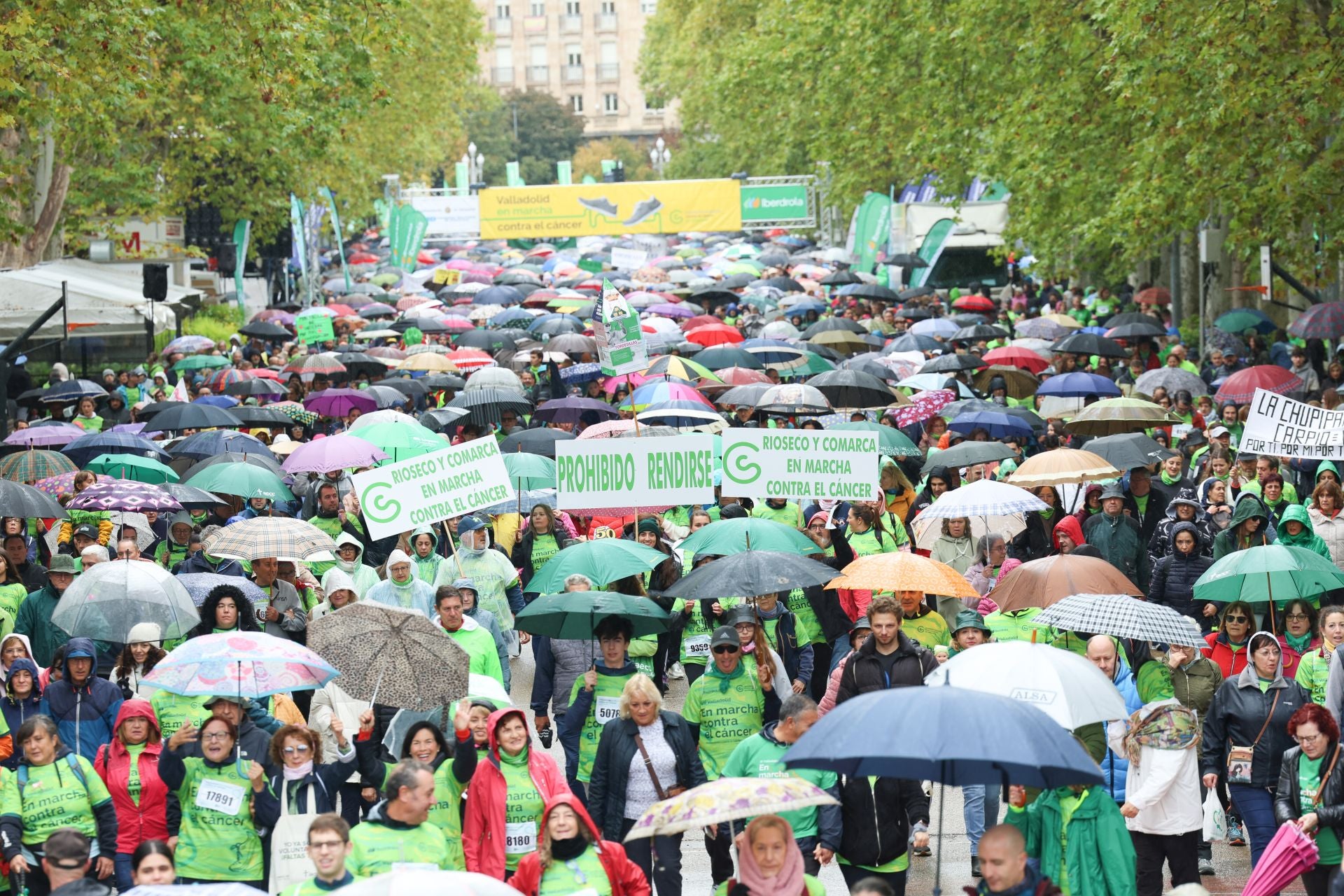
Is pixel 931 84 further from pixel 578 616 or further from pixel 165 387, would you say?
pixel 578 616

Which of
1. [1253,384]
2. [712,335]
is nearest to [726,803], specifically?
[1253,384]

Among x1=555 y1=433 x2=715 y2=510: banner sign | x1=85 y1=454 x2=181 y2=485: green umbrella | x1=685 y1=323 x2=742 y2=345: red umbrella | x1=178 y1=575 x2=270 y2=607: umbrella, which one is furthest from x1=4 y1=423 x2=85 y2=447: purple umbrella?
x1=685 y1=323 x2=742 y2=345: red umbrella

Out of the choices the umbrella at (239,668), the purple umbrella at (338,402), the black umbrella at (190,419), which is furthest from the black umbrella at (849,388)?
the umbrella at (239,668)

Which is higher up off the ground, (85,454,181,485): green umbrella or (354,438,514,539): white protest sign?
(354,438,514,539): white protest sign

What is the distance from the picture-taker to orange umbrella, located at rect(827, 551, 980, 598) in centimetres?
1010

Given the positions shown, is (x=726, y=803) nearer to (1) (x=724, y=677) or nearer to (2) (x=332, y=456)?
(1) (x=724, y=677)

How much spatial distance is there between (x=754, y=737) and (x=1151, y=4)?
12.9m

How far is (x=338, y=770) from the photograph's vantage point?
8.09 m

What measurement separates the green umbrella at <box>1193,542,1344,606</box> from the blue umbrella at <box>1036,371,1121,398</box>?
8467mm

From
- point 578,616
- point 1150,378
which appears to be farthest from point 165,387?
point 578,616

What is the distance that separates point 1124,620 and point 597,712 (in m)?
2.44

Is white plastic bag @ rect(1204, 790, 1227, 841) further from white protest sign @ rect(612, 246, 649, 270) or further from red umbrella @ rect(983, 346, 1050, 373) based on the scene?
white protest sign @ rect(612, 246, 649, 270)

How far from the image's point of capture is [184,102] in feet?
96.3

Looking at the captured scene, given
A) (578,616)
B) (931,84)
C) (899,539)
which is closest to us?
(578,616)
